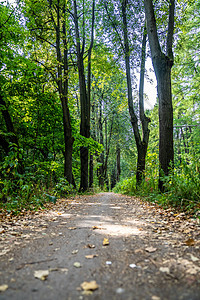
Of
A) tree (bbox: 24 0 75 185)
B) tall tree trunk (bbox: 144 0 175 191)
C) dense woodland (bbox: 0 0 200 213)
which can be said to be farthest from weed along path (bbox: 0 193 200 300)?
tree (bbox: 24 0 75 185)

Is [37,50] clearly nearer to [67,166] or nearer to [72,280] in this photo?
[67,166]

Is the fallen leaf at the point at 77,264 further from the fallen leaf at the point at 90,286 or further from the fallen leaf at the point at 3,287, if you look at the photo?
the fallen leaf at the point at 3,287

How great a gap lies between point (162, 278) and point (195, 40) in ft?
44.4

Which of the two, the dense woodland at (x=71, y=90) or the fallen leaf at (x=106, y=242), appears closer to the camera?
the fallen leaf at (x=106, y=242)

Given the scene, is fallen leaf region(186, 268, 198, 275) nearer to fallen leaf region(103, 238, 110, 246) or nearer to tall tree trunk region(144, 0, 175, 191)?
fallen leaf region(103, 238, 110, 246)

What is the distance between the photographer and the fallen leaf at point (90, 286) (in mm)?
1344

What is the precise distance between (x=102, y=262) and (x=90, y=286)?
1.38 feet

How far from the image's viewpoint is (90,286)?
4.48 ft

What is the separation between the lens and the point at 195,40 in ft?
37.2

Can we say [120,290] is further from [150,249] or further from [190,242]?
[190,242]

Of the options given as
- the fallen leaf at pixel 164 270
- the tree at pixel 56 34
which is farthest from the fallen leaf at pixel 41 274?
the tree at pixel 56 34

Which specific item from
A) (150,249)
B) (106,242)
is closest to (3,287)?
(106,242)

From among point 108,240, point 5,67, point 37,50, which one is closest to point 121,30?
point 37,50

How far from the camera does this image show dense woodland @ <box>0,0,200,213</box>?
4.89 meters
